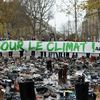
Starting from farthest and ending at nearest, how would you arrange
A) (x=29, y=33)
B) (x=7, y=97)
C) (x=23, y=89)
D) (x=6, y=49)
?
(x=29, y=33)
(x=6, y=49)
(x=7, y=97)
(x=23, y=89)

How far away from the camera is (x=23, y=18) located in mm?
68250

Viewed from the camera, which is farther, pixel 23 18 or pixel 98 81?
pixel 23 18

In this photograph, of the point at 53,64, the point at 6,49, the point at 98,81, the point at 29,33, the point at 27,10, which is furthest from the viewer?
the point at 29,33

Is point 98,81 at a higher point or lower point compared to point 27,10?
lower

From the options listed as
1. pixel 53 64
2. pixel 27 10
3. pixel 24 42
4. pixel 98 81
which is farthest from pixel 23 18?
pixel 98 81

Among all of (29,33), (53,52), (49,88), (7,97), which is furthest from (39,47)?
(29,33)

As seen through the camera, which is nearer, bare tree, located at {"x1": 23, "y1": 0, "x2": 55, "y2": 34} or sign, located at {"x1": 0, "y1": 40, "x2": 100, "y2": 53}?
sign, located at {"x1": 0, "y1": 40, "x2": 100, "y2": 53}

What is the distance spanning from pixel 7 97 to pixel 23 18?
53887 mm

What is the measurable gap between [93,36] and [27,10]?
10.3 meters

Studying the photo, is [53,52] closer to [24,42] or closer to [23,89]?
[24,42]

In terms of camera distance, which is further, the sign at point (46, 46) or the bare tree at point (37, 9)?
the bare tree at point (37, 9)

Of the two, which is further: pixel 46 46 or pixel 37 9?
pixel 37 9

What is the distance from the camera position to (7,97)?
1471 cm

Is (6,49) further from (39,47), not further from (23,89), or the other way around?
(23,89)
